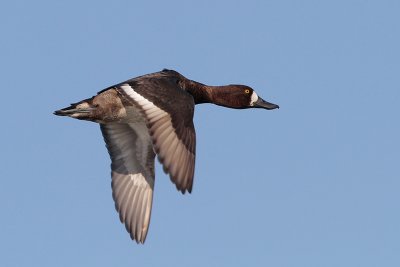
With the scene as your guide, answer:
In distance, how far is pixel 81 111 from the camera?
14.0 meters

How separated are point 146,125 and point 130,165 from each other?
230cm

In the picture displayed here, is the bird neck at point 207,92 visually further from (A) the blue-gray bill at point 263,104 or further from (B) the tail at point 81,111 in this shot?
(B) the tail at point 81,111

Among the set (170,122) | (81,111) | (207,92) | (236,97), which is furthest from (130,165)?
(170,122)

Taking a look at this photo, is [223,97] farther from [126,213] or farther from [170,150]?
[170,150]

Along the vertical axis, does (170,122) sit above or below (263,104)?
below

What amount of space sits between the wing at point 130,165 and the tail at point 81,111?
1410 millimetres

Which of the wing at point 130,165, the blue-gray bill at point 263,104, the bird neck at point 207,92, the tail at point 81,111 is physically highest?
the bird neck at point 207,92

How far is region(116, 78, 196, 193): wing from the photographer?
12336 mm

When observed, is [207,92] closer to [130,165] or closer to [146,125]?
[130,165]

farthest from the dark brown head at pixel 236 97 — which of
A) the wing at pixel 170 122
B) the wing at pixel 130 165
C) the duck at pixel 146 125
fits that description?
the wing at pixel 170 122

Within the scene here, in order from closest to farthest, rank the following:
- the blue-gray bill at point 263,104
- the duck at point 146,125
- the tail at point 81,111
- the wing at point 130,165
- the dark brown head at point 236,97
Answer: the duck at point 146,125 < the tail at point 81,111 < the wing at point 130,165 < the dark brown head at point 236,97 < the blue-gray bill at point 263,104

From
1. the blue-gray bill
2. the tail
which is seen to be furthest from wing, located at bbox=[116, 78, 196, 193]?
the blue-gray bill

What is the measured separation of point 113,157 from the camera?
1563cm

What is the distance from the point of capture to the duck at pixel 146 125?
41.3 feet
